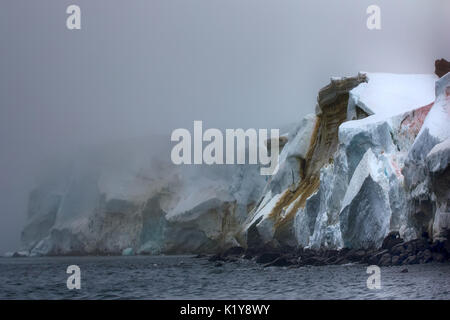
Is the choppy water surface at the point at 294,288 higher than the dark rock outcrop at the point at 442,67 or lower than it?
lower

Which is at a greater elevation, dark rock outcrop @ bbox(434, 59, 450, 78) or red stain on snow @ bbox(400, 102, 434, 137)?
dark rock outcrop @ bbox(434, 59, 450, 78)

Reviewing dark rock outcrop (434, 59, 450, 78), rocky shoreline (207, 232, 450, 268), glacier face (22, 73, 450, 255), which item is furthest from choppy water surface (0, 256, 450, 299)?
dark rock outcrop (434, 59, 450, 78)

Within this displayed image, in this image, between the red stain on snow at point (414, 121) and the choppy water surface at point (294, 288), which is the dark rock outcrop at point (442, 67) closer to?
the red stain on snow at point (414, 121)

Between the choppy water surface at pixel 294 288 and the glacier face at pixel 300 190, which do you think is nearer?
the choppy water surface at pixel 294 288

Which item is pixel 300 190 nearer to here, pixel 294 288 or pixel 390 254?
pixel 390 254

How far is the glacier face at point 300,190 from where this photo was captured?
78.8 feet

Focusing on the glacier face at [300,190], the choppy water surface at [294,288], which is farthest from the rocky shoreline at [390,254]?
the choppy water surface at [294,288]

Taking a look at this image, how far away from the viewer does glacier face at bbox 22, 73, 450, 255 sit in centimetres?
2403

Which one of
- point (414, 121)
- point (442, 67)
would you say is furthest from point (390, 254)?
point (442, 67)

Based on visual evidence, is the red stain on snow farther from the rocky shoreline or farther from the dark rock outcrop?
the dark rock outcrop

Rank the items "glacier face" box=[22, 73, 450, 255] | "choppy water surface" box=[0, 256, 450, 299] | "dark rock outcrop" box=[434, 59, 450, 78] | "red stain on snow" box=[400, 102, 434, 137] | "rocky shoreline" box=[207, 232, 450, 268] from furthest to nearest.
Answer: "dark rock outcrop" box=[434, 59, 450, 78], "red stain on snow" box=[400, 102, 434, 137], "glacier face" box=[22, 73, 450, 255], "rocky shoreline" box=[207, 232, 450, 268], "choppy water surface" box=[0, 256, 450, 299]

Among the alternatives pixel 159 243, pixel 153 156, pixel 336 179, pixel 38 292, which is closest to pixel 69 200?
pixel 153 156
